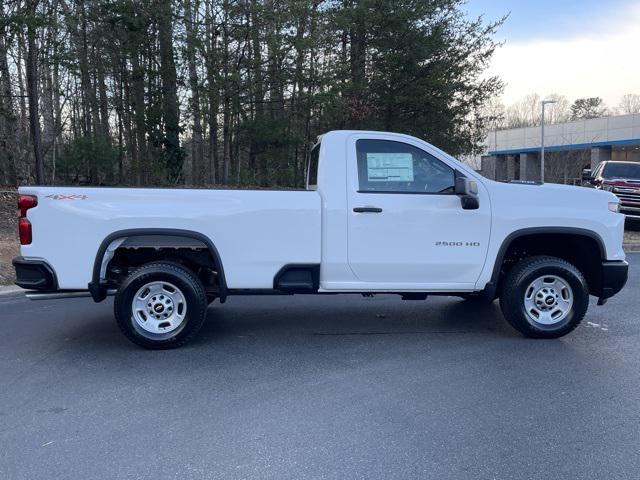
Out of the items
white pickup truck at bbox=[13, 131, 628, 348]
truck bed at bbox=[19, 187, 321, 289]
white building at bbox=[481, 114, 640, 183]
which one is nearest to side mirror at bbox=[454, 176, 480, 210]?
white pickup truck at bbox=[13, 131, 628, 348]

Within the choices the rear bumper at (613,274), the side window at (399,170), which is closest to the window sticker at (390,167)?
the side window at (399,170)

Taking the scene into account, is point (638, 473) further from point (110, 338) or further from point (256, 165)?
point (256, 165)

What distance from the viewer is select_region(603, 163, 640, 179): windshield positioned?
55.3 ft

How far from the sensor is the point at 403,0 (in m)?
22.3

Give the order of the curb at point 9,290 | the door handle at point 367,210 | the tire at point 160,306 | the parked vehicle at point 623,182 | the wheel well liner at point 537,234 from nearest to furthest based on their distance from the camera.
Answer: the tire at point 160,306, the door handle at point 367,210, the wheel well liner at point 537,234, the curb at point 9,290, the parked vehicle at point 623,182

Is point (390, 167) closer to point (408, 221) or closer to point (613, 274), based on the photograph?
point (408, 221)

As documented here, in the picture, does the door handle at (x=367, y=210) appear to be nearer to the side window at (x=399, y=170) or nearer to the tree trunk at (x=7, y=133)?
the side window at (x=399, y=170)

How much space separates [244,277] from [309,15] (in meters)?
16.1

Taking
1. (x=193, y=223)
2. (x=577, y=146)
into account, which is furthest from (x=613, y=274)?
(x=577, y=146)

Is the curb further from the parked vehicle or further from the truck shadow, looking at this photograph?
the parked vehicle

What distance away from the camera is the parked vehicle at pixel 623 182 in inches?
634

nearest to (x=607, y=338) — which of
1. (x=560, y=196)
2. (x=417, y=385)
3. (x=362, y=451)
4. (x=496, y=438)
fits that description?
(x=560, y=196)

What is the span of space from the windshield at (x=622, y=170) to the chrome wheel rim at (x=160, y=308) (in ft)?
48.7

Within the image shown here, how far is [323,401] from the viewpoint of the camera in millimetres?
4523
